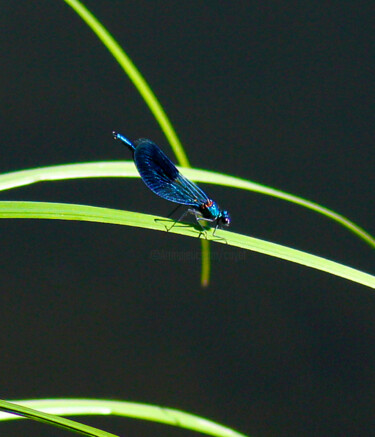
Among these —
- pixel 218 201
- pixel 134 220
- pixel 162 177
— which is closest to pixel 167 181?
pixel 162 177

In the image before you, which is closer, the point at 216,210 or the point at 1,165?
the point at 216,210

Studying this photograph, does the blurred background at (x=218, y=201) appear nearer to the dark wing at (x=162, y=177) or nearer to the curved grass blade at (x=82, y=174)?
the dark wing at (x=162, y=177)

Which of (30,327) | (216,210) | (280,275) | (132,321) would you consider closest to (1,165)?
(30,327)

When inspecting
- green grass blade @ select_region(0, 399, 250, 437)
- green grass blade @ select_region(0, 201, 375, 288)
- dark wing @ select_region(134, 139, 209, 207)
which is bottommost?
green grass blade @ select_region(0, 399, 250, 437)

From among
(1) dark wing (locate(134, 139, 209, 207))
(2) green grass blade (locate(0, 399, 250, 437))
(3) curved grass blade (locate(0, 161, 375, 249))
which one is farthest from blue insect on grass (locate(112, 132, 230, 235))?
(2) green grass blade (locate(0, 399, 250, 437))

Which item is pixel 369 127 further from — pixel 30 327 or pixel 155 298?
pixel 30 327

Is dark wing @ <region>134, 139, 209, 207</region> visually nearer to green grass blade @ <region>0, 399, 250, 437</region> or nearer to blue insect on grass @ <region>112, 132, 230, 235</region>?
blue insect on grass @ <region>112, 132, 230, 235</region>
